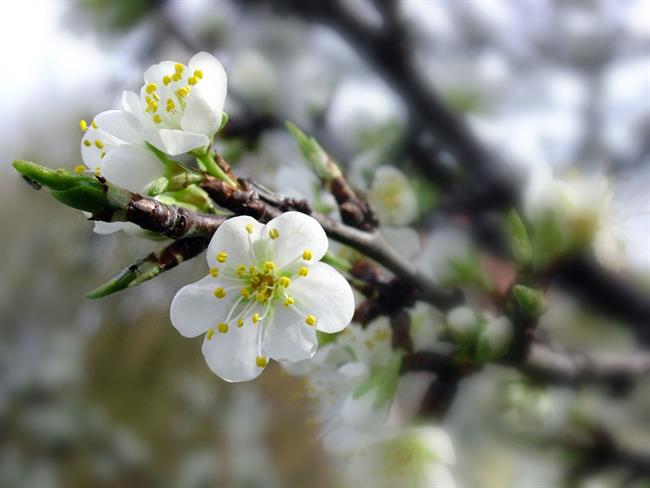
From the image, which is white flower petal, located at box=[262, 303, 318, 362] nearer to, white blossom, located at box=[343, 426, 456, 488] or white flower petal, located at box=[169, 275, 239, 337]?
white flower petal, located at box=[169, 275, 239, 337]

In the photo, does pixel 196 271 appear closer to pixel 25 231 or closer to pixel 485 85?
pixel 485 85

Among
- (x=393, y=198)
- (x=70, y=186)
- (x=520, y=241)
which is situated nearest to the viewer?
(x=70, y=186)

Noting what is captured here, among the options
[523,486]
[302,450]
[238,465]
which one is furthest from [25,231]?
[523,486]

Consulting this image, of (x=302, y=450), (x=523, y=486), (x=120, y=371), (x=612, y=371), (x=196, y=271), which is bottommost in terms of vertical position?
(x=120, y=371)

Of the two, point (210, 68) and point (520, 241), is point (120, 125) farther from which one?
Answer: point (520, 241)

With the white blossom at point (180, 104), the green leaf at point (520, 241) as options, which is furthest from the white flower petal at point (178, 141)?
the green leaf at point (520, 241)

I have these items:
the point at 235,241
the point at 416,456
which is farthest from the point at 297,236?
the point at 416,456

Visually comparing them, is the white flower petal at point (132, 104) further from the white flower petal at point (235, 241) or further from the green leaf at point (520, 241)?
the green leaf at point (520, 241)
